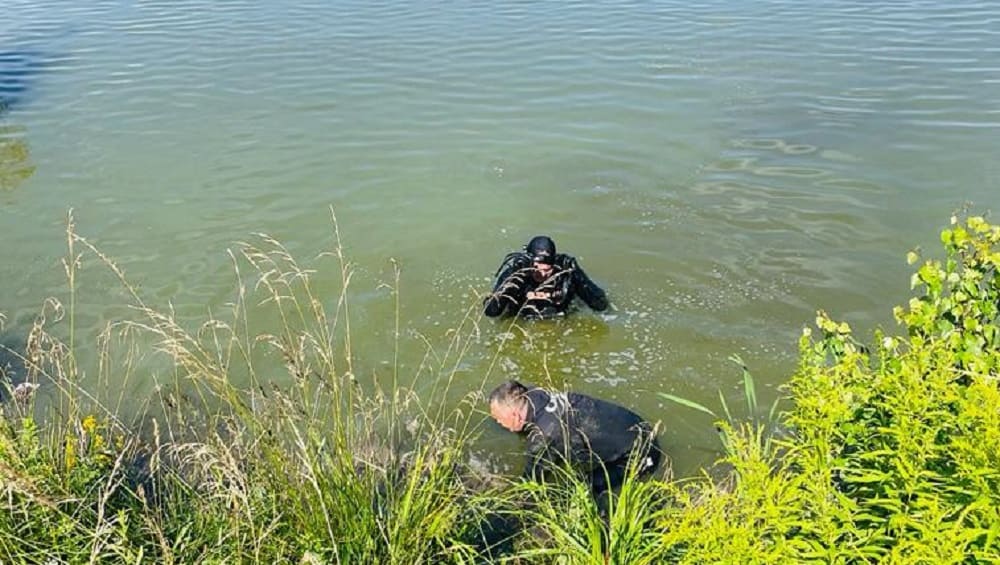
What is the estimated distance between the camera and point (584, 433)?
4.55 meters

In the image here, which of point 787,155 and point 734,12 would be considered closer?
point 787,155

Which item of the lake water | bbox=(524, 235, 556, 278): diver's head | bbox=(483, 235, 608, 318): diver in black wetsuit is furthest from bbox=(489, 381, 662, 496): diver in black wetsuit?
bbox=(524, 235, 556, 278): diver's head

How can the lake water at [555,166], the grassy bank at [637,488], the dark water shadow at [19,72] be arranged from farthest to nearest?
the dark water shadow at [19,72] < the lake water at [555,166] < the grassy bank at [637,488]

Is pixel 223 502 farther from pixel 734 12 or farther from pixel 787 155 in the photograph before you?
pixel 734 12

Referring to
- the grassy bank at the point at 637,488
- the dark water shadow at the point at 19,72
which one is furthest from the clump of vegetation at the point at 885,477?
the dark water shadow at the point at 19,72

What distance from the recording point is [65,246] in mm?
7852

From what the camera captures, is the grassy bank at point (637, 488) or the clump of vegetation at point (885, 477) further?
the grassy bank at point (637, 488)

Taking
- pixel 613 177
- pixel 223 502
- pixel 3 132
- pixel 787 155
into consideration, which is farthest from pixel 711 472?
pixel 3 132

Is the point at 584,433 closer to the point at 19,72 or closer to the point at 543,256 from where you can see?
the point at 543,256

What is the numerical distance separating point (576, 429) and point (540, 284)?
72.7 inches

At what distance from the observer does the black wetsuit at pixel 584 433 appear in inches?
181

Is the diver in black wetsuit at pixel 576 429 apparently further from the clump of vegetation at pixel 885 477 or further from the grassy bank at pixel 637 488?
the clump of vegetation at pixel 885 477

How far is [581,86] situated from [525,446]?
7435 millimetres

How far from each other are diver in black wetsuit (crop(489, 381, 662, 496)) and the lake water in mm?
421
